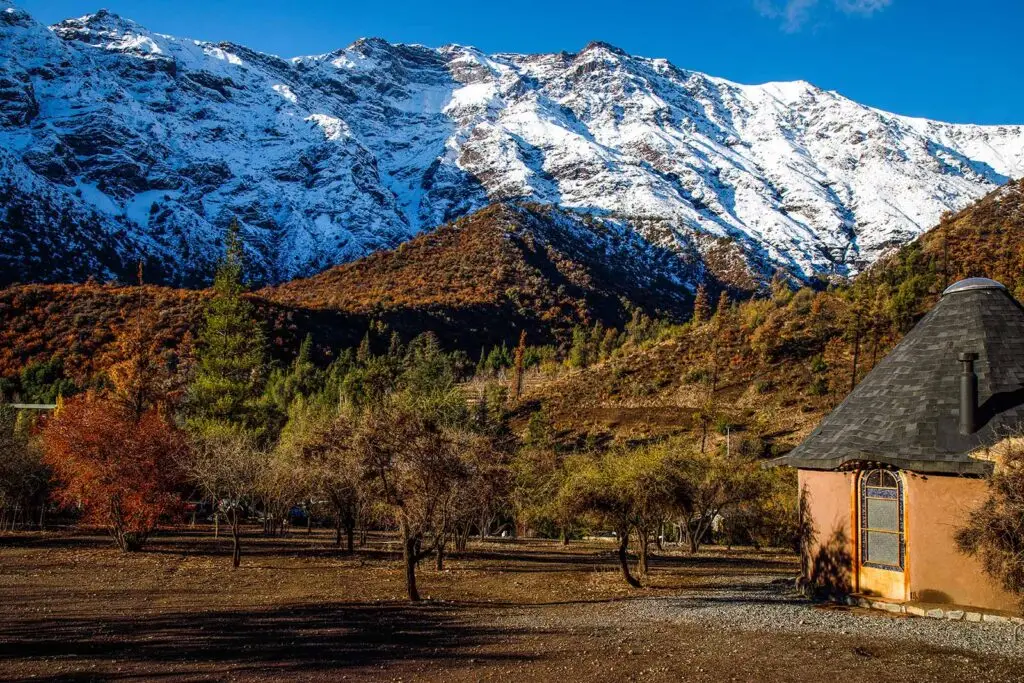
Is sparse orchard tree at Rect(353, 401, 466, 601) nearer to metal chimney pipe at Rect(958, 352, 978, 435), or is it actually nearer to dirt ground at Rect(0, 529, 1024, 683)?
dirt ground at Rect(0, 529, 1024, 683)

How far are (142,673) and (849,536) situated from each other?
13.7 meters

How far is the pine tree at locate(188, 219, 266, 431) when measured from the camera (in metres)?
45.0

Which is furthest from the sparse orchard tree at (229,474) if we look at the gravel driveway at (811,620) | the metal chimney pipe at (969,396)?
the metal chimney pipe at (969,396)

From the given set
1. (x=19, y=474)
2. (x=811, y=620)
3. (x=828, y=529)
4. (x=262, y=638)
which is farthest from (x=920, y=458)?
(x=19, y=474)

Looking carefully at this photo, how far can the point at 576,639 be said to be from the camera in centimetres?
1277

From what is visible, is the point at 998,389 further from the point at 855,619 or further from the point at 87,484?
the point at 87,484

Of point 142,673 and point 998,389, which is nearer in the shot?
point 142,673

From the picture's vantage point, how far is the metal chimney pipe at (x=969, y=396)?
14.1m

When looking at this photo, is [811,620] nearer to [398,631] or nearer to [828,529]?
[828,529]

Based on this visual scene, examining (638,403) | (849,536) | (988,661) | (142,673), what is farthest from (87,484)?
(638,403)

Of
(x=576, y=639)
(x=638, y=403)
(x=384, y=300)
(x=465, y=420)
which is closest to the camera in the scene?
(x=576, y=639)

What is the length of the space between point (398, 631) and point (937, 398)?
12.2 m

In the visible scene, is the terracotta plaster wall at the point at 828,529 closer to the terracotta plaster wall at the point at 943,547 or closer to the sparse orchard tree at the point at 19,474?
the terracotta plaster wall at the point at 943,547

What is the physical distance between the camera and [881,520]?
48.8 feet
